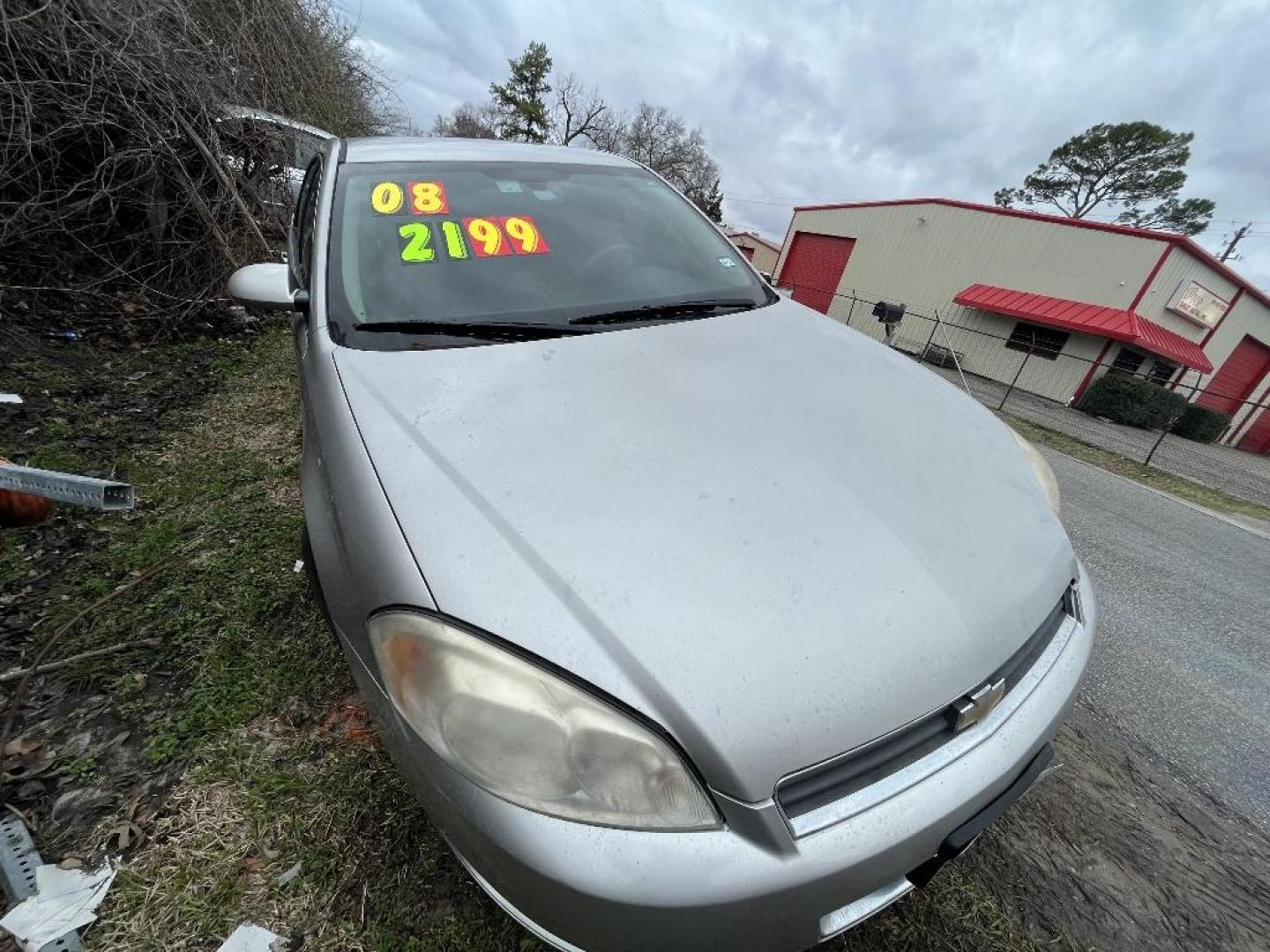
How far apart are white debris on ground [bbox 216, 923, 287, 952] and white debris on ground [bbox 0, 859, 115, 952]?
289 millimetres

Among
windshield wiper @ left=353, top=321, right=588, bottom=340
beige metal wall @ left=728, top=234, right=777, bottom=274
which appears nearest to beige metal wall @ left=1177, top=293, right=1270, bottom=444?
beige metal wall @ left=728, top=234, right=777, bottom=274

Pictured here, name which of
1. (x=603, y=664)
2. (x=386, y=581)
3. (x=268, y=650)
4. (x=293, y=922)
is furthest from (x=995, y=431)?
(x=268, y=650)

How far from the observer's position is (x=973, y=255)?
1766cm

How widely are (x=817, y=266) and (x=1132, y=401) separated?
12.9 metres

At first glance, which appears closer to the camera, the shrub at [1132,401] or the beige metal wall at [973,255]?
the shrub at [1132,401]

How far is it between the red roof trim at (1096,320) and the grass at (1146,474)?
28.6ft

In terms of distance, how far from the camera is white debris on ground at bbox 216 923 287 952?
113 cm

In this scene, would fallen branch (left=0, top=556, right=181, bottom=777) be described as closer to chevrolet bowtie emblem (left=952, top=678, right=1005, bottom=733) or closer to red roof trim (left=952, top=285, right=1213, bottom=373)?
chevrolet bowtie emblem (left=952, top=678, right=1005, bottom=733)

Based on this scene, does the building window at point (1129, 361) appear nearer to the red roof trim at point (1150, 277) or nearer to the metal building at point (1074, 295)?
the metal building at point (1074, 295)

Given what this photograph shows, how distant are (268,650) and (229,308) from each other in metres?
4.39

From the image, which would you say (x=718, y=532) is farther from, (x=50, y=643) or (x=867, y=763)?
(x=50, y=643)

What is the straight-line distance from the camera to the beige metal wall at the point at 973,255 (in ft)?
47.9

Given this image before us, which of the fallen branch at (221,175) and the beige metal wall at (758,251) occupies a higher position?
the beige metal wall at (758,251)

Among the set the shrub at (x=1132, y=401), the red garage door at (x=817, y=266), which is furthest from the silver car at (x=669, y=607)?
the red garage door at (x=817, y=266)
